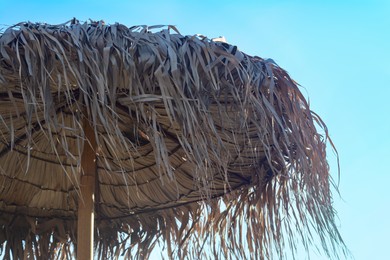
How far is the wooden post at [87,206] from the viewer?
10.7 feet

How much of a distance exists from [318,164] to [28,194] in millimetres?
1885

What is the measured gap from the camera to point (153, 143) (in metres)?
2.80

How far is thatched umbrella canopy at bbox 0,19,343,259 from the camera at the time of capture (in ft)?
8.77

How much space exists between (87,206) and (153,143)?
752mm

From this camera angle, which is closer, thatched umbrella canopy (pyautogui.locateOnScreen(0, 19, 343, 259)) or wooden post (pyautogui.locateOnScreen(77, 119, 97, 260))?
thatched umbrella canopy (pyautogui.locateOnScreen(0, 19, 343, 259))

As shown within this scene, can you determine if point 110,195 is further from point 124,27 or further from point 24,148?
point 124,27

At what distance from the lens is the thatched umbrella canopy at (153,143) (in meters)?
2.67

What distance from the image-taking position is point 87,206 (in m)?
3.38

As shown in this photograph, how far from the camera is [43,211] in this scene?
429 cm

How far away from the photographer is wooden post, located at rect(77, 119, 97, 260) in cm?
327

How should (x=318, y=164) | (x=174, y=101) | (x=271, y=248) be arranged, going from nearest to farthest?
1. (x=174, y=101)
2. (x=318, y=164)
3. (x=271, y=248)

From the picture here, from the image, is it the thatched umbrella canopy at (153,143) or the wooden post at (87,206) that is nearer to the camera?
the thatched umbrella canopy at (153,143)

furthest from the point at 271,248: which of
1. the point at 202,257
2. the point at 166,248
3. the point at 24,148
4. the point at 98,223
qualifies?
the point at 24,148

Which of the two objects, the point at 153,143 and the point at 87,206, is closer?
the point at 153,143
